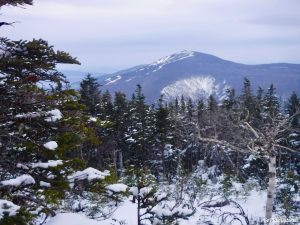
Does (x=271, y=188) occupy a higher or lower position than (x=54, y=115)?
lower

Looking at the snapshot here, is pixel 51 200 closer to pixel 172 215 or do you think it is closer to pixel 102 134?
pixel 172 215

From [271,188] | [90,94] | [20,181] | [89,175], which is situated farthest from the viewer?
[90,94]

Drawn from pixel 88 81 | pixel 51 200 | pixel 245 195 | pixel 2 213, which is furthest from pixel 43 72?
pixel 88 81

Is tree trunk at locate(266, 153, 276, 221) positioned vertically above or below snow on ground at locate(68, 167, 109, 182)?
below

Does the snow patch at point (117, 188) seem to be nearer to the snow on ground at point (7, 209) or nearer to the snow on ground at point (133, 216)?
the snow on ground at point (133, 216)

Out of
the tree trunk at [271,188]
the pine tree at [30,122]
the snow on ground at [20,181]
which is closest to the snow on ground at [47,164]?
the pine tree at [30,122]

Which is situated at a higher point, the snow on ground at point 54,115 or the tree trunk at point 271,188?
the snow on ground at point 54,115

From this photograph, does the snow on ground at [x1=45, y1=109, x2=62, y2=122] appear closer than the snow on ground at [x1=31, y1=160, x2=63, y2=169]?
No

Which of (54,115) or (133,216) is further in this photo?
(133,216)

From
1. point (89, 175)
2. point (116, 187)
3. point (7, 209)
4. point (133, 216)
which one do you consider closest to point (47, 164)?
point (89, 175)

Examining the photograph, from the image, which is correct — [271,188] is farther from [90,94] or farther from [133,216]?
[90,94]

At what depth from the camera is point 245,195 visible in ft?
83.2

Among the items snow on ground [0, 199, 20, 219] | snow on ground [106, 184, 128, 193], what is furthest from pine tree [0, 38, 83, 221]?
snow on ground [0, 199, 20, 219]

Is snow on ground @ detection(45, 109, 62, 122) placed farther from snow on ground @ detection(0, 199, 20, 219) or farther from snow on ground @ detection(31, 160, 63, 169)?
snow on ground @ detection(0, 199, 20, 219)
